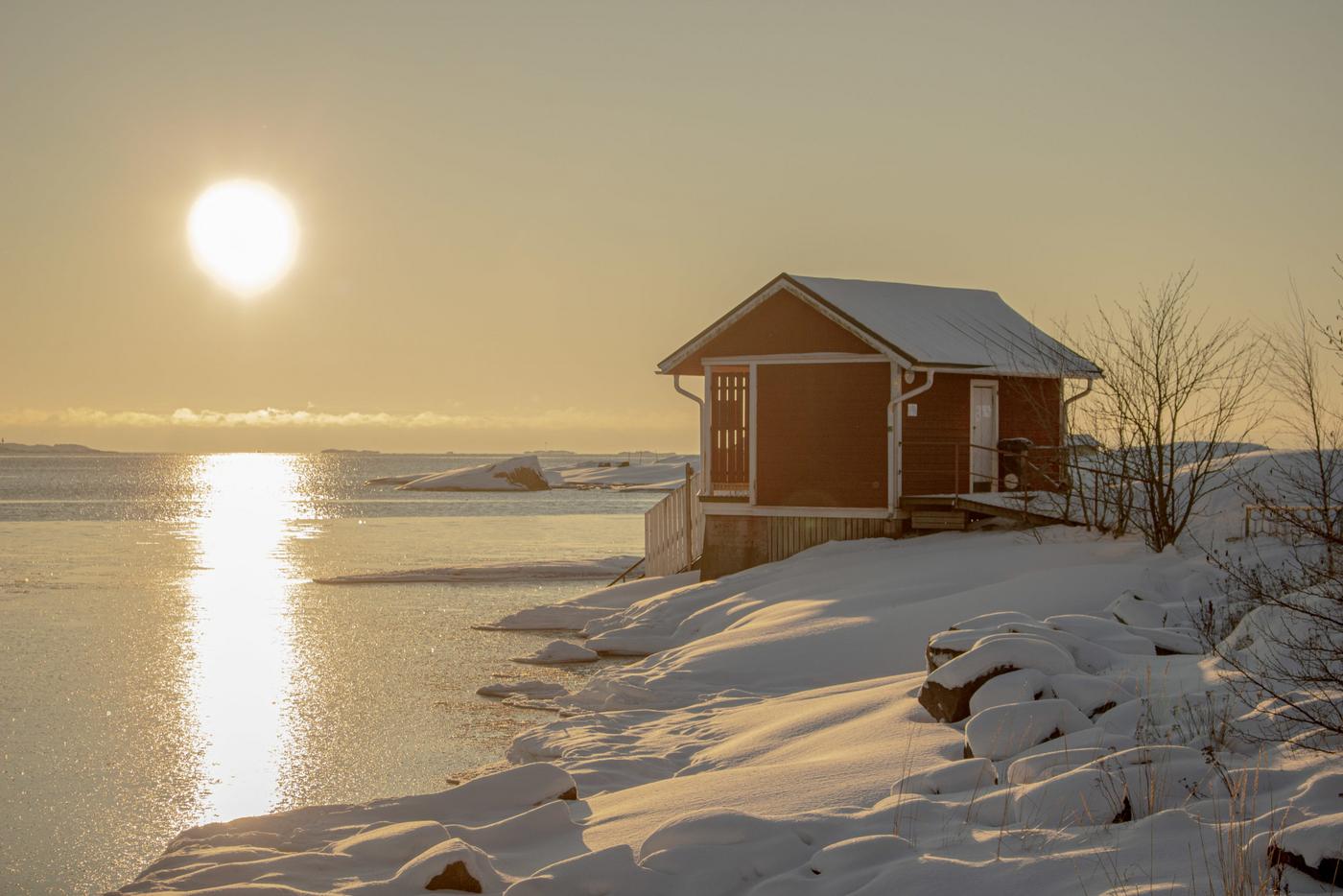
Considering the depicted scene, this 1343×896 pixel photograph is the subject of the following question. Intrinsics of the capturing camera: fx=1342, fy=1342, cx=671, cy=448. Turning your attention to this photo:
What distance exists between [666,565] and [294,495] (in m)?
93.9

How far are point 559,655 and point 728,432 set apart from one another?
7.24 m

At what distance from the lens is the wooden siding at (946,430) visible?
935 inches

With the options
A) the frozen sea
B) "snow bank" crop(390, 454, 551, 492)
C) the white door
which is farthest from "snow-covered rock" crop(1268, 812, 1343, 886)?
"snow bank" crop(390, 454, 551, 492)

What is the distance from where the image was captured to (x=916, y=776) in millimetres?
8945

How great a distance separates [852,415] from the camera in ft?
78.2

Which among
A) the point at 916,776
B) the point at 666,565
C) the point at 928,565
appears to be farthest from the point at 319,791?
the point at 666,565

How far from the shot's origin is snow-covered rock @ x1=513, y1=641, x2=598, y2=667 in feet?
65.9

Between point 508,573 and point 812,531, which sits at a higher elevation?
point 812,531

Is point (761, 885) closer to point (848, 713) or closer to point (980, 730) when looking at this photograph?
point (980, 730)

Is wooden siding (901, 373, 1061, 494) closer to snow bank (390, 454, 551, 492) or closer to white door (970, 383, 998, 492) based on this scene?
white door (970, 383, 998, 492)

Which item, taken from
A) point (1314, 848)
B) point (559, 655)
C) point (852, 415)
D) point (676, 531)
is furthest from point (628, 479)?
point (1314, 848)

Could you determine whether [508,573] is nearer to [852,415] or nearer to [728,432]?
[728,432]

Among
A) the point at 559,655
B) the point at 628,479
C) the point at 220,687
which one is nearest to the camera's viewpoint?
the point at 220,687

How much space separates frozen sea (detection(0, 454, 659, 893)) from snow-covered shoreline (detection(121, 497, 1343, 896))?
1212mm
